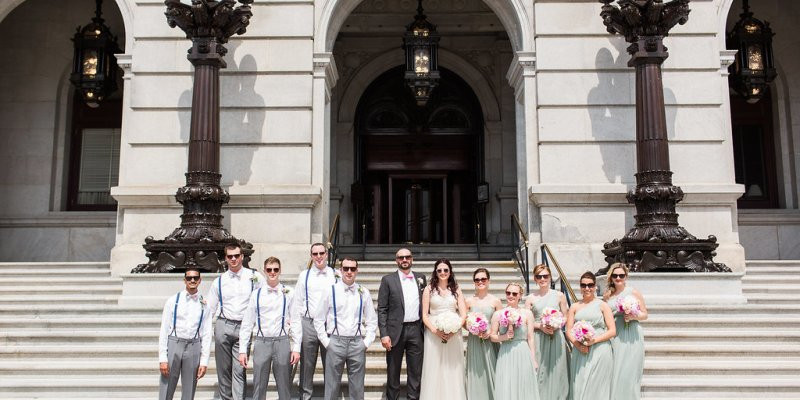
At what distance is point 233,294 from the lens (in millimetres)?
7512

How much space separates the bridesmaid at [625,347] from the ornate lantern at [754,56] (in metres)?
9.91

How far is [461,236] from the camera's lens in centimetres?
1933

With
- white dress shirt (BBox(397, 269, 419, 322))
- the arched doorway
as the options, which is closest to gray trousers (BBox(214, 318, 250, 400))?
white dress shirt (BBox(397, 269, 419, 322))

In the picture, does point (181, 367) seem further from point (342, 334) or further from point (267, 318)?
point (342, 334)

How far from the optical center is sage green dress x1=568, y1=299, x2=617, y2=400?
283 inches

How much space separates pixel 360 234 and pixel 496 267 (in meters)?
6.58

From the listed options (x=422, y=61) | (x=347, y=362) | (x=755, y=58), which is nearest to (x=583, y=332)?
(x=347, y=362)

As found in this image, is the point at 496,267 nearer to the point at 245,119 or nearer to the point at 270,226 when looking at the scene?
the point at 270,226

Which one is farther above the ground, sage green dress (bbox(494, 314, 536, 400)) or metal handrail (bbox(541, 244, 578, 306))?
metal handrail (bbox(541, 244, 578, 306))

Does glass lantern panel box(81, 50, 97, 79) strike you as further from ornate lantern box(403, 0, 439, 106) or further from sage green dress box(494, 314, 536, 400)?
sage green dress box(494, 314, 536, 400)

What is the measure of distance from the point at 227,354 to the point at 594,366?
3.91 meters

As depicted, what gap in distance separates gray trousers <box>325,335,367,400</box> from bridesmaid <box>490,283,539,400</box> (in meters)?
1.44

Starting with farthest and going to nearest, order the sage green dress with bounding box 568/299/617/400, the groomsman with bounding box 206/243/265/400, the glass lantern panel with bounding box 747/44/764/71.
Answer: the glass lantern panel with bounding box 747/44/764/71, the groomsman with bounding box 206/243/265/400, the sage green dress with bounding box 568/299/617/400

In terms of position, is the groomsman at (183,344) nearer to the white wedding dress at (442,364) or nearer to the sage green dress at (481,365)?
the white wedding dress at (442,364)
